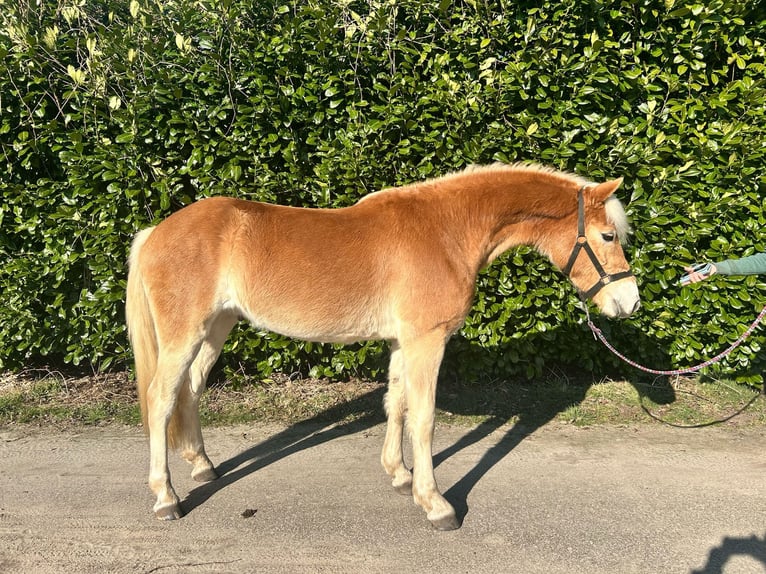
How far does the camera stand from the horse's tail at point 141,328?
3.60 metres

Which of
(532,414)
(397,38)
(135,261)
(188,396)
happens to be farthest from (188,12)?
(532,414)

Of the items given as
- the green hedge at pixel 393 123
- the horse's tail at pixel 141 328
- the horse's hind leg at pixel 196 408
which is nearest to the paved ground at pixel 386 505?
the horse's hind leg at pixel 196 408

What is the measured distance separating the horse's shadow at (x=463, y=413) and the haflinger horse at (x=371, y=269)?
1.69 feet

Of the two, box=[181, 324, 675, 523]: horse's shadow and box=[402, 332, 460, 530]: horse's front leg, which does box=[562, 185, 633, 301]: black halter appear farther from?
box=[181, 324, 675, 523]: horse's shadow

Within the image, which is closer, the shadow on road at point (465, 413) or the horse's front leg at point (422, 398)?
the horse's front leg at point (422, 398)

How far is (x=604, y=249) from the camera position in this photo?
358cm

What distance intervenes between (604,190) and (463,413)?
7.92ft

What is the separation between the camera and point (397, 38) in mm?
4758

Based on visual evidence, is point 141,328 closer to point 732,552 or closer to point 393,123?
point 393,123

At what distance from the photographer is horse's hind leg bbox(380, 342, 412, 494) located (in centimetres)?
378

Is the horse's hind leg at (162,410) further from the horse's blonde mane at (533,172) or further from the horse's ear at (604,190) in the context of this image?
the horse's ear at (604,190)

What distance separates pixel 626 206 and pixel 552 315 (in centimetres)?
114

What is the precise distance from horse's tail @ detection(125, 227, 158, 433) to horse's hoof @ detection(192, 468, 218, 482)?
49 centimetres

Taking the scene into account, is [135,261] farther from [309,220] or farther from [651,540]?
[651,540]
